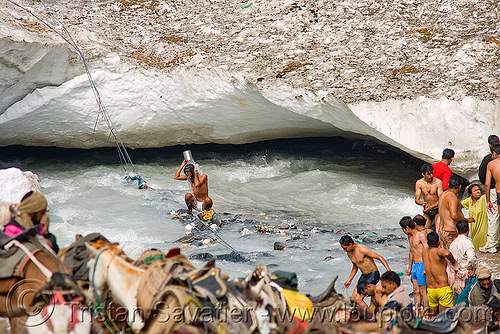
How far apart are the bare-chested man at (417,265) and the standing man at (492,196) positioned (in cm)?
126

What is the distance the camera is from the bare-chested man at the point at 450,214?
14.8ft

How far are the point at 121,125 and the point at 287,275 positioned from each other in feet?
19.2

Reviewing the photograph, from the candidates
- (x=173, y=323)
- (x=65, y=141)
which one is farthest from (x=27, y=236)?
(x=65, y=141)

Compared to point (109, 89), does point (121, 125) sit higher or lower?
lower

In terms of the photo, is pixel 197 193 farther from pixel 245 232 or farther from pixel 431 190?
pixel 431 190

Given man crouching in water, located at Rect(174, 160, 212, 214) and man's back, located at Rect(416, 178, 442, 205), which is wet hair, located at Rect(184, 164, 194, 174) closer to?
man crouching in water, located at Rect(174, 160, 212, 214)

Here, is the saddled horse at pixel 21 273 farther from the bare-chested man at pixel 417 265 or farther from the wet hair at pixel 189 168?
the wet hair at pixel 189 168

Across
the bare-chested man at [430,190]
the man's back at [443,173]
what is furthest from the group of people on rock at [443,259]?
the man's back at [443,173]

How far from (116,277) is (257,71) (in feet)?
17.0

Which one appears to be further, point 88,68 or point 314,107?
point 88,68

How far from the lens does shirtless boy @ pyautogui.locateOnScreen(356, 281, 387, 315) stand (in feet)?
10.8

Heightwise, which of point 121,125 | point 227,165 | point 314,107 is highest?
point 314,107

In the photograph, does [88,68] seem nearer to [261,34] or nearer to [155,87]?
[155,87]

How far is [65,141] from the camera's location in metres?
8.30
